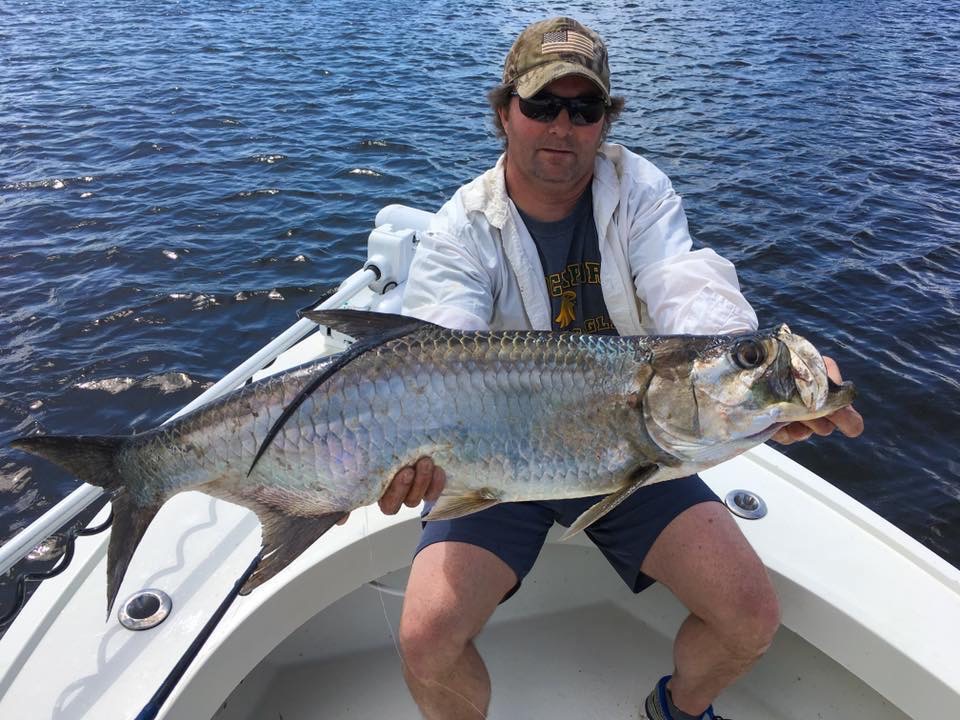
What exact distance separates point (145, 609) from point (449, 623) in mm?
1184

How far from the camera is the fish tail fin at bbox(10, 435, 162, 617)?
7.86 ft

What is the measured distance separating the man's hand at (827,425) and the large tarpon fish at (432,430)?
18 cm

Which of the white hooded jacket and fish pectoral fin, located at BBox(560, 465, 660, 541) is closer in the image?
fish pectoral fin, located at BBox(560, 465, 660, 541)

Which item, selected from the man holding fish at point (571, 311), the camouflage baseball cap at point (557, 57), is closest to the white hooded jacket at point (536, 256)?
the man holding fish at point (571, 311)

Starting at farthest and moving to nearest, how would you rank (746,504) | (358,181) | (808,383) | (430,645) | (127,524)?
(358,181) → (746,504) → (430,645) → (127,524) → (808,383)

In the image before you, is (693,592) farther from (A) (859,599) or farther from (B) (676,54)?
(B) (676,54)

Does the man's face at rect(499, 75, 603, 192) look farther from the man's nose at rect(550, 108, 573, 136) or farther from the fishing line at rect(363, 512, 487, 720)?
the fishing line at rect(363, 512, 487, 720)

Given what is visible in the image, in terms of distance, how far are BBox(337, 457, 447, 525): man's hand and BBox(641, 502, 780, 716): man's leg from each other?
1.04 metres

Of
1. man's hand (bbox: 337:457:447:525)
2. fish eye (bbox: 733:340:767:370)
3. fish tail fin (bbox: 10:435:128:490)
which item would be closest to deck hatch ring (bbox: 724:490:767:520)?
fish eye (bbox: 733:340:767:370)

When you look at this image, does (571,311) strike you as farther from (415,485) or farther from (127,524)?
(127,524)

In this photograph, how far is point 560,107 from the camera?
3.23 meters

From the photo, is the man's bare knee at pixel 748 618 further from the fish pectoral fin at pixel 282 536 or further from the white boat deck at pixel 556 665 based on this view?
the fish pectoral fin at pixel 282 536

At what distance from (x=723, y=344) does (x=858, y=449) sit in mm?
4836

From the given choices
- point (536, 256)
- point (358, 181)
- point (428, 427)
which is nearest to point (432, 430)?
point (428, 427)
